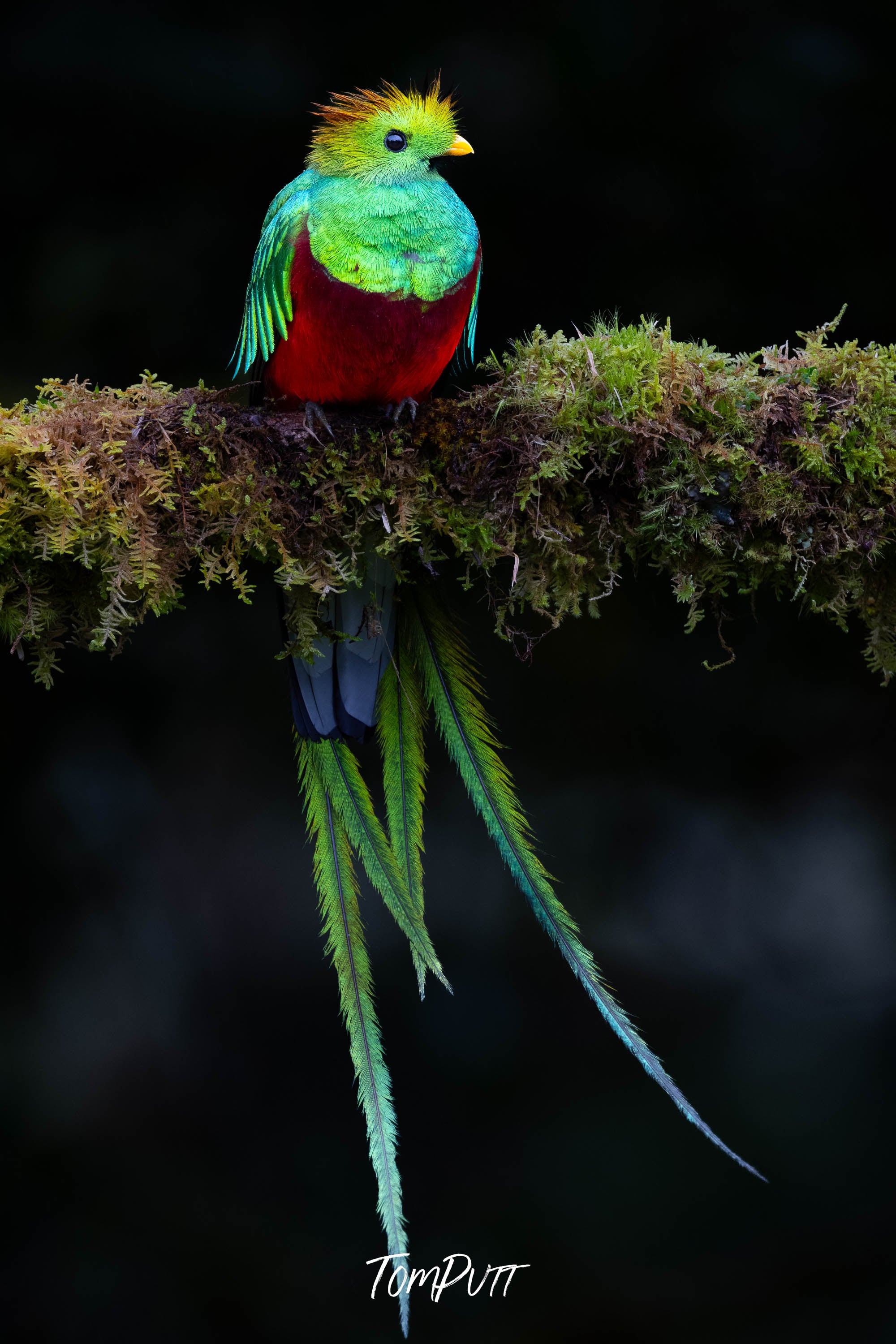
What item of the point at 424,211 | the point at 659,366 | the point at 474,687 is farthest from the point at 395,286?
the point at 474,687

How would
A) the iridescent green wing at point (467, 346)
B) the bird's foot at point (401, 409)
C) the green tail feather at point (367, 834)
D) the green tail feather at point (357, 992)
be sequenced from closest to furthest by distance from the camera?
the green tail feather at point (357, 992) → the green tail feather at point (367, 834) → the bird's foot at point (401, 409) → the iridescent green wing at point (467, 346)

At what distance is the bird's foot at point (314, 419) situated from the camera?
1521mm

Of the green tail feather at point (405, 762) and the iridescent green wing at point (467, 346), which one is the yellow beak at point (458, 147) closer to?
the iridescent green wing at point (467, 346)

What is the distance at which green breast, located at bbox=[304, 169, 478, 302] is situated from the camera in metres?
1.52

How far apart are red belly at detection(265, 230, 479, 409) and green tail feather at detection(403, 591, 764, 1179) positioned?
0.98 ft

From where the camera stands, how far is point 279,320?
1.59 m

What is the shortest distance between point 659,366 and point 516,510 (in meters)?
0.27

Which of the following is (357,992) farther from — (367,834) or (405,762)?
(405,762)

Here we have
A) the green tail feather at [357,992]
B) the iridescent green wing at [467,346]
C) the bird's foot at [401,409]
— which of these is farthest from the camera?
the iridescent green wing at [467,346]

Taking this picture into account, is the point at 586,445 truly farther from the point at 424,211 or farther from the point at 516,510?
the point at 424,211

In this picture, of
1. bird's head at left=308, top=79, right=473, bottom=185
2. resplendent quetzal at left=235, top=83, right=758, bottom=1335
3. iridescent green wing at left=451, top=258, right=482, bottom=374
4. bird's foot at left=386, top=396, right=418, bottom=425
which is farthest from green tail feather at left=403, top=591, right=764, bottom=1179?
bird's head at left=308, top=79, right=473, bottom=185

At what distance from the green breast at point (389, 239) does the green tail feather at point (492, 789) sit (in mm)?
426

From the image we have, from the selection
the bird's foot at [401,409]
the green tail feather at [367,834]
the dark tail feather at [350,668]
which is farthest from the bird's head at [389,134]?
the green tail feather at [367,834]

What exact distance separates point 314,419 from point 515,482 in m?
0.29
